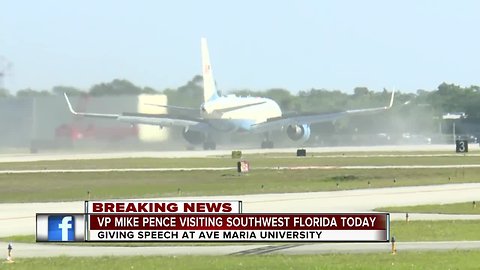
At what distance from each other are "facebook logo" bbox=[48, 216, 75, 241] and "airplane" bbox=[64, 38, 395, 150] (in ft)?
296

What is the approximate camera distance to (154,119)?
115375 mm

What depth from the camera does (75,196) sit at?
5291 centimetres

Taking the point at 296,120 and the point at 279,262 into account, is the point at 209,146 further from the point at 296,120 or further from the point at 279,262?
the point at 279,262

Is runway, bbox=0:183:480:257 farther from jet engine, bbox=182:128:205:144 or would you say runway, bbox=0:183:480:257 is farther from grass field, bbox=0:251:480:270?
jet engine, bbox=182:128:205:144

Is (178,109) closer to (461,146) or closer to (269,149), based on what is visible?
(269,149)

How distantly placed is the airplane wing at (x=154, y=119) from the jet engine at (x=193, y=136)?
0.49m

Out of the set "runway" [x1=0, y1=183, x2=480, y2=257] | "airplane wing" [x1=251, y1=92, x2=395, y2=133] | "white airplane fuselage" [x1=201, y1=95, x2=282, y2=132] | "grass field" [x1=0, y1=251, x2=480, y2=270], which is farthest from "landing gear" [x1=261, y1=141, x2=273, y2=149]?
"grass field" [x1=0, y1=251, x2=480, y2=270]

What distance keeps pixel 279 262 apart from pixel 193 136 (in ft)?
317

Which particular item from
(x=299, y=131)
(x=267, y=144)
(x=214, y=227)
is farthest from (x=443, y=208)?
(x=299, y=131)

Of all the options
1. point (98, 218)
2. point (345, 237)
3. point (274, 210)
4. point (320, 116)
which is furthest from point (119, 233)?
point (320, 116)

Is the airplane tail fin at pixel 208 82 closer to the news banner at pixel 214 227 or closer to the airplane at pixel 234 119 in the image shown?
the airplane at pixel 234 119

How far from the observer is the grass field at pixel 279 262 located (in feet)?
78.9

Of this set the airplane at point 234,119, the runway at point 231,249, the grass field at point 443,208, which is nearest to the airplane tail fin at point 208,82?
the airplane at point 234,119

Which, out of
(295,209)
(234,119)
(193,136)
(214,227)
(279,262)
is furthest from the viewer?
(234,119)
